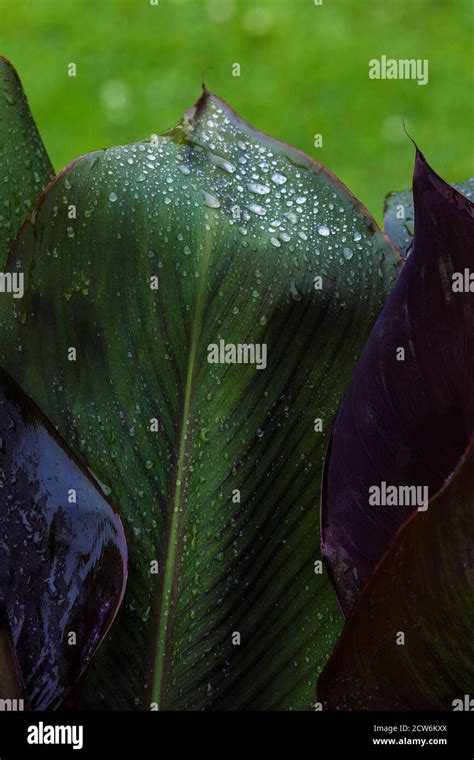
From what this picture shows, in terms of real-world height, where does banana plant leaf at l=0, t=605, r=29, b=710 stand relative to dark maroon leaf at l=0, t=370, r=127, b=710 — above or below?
below

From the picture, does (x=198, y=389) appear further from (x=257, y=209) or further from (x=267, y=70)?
(x=267, y=70)

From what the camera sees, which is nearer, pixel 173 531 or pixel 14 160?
pixel 173 531

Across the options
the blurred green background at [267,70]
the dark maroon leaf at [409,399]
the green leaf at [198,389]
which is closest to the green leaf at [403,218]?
the green leaf at [198,389]

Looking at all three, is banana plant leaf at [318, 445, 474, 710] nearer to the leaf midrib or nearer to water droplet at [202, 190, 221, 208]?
the leaf midrib

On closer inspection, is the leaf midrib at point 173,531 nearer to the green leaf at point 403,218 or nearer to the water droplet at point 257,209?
the water droplet at point 257,209

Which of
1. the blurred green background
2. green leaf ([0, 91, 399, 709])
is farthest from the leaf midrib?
the blurred green background

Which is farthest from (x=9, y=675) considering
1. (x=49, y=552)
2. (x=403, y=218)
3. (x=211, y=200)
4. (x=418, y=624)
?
(x=403, y=218)
